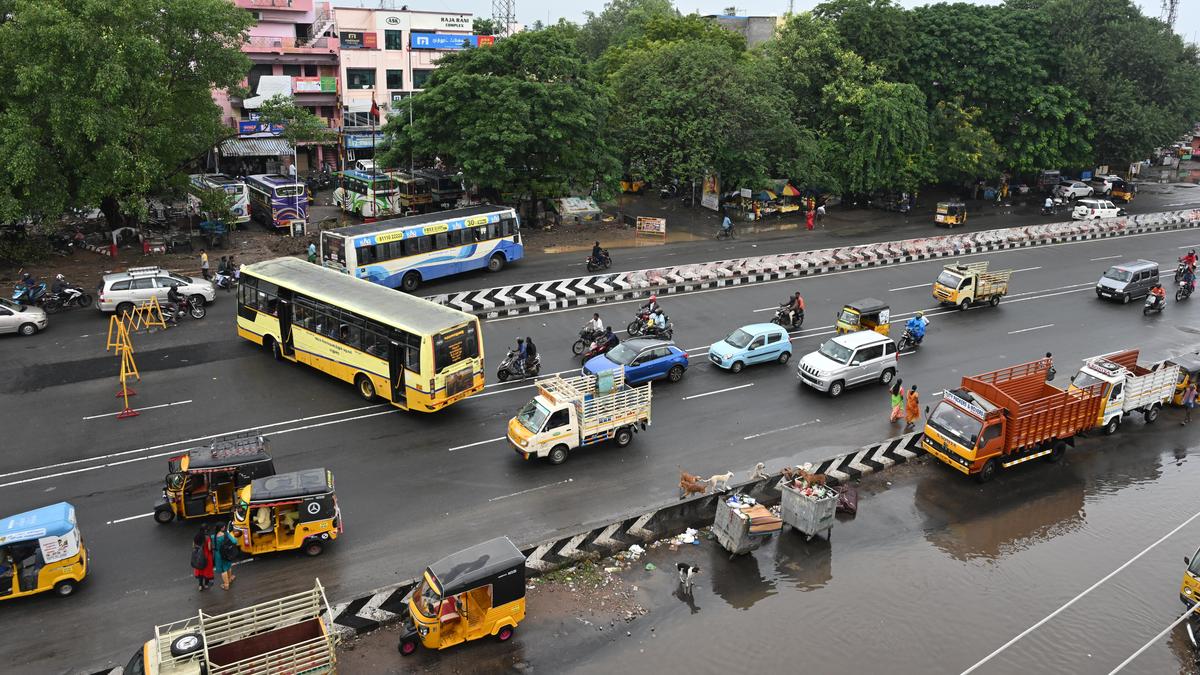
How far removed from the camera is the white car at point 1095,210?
5550cm

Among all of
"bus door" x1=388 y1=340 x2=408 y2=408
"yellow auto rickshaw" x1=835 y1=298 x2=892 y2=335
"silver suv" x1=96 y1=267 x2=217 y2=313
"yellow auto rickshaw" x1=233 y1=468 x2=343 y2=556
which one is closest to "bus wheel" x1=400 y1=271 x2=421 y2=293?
"silver suv" x1=96 y1=267 x2=217 y2=313

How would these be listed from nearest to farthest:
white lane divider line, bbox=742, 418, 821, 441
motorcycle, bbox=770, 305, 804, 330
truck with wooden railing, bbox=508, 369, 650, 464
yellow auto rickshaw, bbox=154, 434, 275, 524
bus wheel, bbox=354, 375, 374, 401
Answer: yellow auto rickshaw, bbox=154, 434, 275, 524 < truck with wooden railing, bbox=508, 369, 650, 464 < white lane divider line, bbox=742, 418, 821, 441 < bus wheel, bbox=354, 375, 374, 401 < motorcycle, bbox=770, 305, 804, 330

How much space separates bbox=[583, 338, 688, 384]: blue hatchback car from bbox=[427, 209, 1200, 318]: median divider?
25.4ft

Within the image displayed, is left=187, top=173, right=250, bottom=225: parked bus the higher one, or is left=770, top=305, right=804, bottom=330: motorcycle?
left=187, top=173, right=250, bottom=225: parked bus

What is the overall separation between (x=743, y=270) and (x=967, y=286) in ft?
30.6

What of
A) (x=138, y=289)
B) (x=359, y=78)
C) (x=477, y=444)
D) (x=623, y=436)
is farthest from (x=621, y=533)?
(x=359, y=78)

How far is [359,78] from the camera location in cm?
6425

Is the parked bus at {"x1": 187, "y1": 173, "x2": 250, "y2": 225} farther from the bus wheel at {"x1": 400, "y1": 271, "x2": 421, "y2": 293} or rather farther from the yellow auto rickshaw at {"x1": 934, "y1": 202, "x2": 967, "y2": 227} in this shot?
the yellow auto rickshaw at {"x1": 934, "y1": 202, "x2": 967, "y2": 227}

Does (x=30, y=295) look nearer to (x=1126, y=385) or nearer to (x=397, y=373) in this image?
(x=397, y=373)

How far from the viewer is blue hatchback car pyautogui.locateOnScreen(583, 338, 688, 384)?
85.7ft

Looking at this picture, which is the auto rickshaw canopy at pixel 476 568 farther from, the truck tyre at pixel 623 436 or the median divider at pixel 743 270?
the median divider at pixel 743 270

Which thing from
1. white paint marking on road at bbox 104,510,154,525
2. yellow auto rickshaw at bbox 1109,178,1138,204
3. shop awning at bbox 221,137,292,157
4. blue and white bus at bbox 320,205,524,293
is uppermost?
shop awning at bbox 221,137,292,157

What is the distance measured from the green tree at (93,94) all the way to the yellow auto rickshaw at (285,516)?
2313 cm

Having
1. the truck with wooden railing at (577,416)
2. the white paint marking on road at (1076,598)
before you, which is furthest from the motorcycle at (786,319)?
the white paint marking on road at (1076,598)
